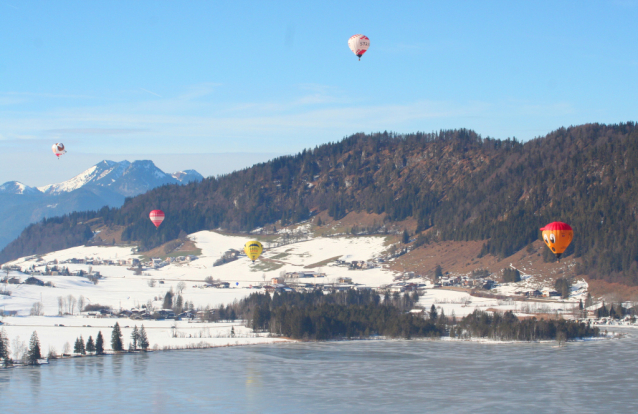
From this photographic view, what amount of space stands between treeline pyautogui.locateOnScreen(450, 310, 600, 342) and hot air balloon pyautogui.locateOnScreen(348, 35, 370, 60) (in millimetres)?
45919

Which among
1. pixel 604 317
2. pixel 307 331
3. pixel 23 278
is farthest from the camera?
pixel 23 278

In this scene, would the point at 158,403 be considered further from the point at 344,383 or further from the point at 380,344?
the point at 380,344

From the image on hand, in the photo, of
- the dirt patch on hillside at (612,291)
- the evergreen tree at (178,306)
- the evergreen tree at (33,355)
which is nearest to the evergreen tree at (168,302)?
the evergreen tree at (178,306)

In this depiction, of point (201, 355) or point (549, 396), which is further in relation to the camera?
point (201, 355)

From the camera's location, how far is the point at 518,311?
140 meters

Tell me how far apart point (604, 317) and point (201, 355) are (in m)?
76.2

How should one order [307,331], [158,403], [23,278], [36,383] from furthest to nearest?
[23,278], [307,331], [36,383], [158,403]

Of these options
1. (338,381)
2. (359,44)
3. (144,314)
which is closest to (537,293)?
(359,44)

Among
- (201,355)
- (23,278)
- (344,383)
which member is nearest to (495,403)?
(344,383)

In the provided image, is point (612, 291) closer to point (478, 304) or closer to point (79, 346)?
point (478, 304)

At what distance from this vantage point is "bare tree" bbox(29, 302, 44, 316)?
146 meters

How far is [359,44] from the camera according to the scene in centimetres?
11725

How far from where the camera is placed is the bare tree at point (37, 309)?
479 feet

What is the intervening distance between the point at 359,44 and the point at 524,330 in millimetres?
50558
